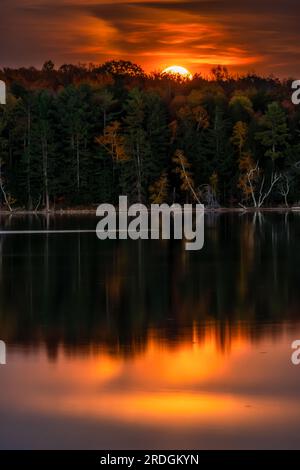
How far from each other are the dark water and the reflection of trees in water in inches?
1.1

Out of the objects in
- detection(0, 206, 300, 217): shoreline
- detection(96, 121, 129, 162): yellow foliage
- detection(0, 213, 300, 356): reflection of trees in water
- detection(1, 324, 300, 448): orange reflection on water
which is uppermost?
detection(96, 121, 129, 162): yellow foliage

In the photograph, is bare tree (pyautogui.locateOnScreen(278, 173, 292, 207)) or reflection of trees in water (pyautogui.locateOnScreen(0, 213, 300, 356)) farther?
bare tree (pyautogui.locateOnScreen(278, 173, 292, 207))

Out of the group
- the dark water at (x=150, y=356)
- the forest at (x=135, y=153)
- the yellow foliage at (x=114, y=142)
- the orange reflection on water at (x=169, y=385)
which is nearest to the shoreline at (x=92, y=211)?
the forest at (x=135, y=153)

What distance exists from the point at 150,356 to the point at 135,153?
57.6 metres

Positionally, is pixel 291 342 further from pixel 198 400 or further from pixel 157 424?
pixel 157 424

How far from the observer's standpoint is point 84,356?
40.7 feet

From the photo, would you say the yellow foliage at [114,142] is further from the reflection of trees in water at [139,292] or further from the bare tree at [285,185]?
the reflection of trees in water at [139,292]

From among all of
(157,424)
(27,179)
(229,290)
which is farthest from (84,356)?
(27,179)

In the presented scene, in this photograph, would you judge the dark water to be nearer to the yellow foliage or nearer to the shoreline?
the shoreline

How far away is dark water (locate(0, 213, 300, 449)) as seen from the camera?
30.3ft

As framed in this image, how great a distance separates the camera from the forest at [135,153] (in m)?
68.7

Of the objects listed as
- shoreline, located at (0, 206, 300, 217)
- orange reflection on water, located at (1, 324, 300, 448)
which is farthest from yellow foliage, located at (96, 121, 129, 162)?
orange reflection on water, located at (1, 324, 300, 448)

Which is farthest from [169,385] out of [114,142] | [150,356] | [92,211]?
[114,142]

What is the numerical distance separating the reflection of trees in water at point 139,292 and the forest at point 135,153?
36.3 meters
